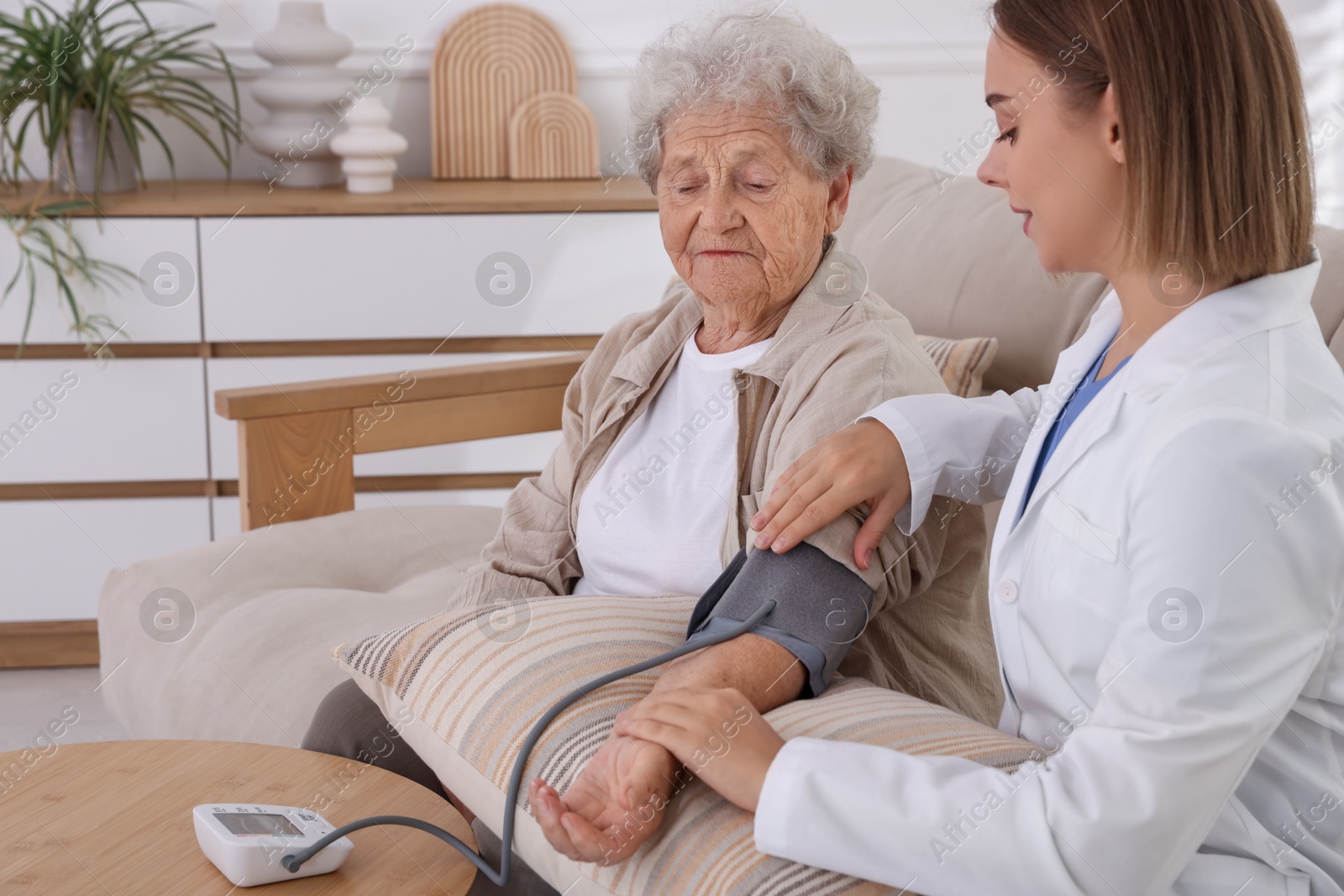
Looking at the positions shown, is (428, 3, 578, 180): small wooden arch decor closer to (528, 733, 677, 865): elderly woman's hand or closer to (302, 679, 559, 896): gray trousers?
(302, 679, 559, 896): gray trousers

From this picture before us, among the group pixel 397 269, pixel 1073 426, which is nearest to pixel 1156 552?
pixel 1073 426

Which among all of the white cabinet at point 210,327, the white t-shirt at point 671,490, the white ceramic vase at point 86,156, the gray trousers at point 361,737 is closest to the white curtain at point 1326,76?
the white cabinet at point 210,327

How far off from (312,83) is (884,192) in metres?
1.43

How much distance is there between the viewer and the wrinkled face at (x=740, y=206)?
4.08 feet

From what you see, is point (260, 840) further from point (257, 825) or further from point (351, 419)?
point (351, 419)

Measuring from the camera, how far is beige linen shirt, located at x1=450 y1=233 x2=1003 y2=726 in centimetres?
115

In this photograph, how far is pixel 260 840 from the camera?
3.07ft

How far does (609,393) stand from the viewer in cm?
140

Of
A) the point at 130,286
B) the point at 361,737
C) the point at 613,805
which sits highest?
the point at 130,286

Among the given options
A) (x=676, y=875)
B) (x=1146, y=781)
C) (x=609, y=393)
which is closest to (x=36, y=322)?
(x=609, y=393)

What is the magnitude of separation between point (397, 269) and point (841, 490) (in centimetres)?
167

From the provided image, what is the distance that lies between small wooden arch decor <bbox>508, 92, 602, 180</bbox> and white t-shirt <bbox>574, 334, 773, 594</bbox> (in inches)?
59.1

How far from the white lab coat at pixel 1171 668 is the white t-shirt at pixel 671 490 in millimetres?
427

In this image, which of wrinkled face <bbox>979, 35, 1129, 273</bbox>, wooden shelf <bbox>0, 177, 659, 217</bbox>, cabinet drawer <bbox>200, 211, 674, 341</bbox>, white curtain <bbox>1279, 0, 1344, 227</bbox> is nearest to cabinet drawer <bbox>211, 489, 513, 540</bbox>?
cabinet drawer <bbox>200, 211, 674, 341</bbox>
